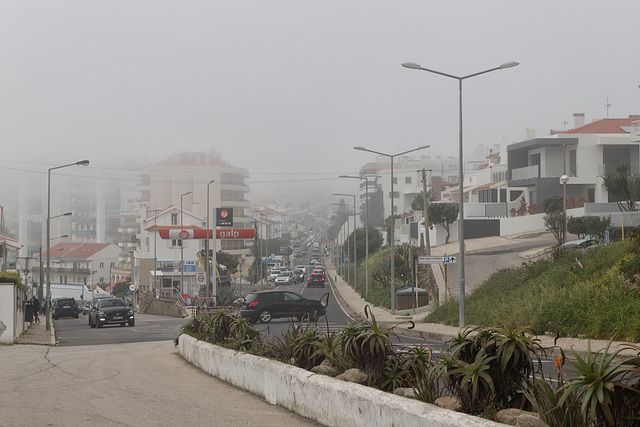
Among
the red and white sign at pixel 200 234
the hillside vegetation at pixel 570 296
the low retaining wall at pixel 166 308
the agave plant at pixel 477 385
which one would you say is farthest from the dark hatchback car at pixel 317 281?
the agave plant at pixel 477 385

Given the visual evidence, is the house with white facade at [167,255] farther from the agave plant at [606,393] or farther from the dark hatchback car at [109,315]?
the agave plant at [606,393]

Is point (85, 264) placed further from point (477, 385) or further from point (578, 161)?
point (477, 385)

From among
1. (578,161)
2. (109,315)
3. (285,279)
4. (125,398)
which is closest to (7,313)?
(125,398)

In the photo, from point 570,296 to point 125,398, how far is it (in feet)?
50.2

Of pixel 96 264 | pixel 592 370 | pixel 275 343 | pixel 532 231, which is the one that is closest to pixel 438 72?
pixel 275 343

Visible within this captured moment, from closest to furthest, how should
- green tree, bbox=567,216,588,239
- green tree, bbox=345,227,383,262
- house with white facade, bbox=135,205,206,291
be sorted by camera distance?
1. green tree, bbox=567,216,588,239
2. house with white facade, bbox=135,205,206,291
3. green tree, bbox=345,227,383,262

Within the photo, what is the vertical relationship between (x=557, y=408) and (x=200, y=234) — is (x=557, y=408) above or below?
below

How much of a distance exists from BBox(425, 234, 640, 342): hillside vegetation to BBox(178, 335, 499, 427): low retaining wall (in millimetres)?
7004

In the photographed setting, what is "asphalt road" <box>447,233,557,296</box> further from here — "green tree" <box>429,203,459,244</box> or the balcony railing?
"green tree" <box>429,203,459,244</box>

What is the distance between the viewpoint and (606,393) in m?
5.18

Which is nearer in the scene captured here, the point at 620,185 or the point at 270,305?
the point at 270,305

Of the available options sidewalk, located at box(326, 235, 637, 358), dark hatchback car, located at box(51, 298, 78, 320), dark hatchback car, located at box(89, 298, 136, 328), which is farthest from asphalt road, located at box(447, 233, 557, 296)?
dark hatchback car, located at box(51, 298, 78, 320)

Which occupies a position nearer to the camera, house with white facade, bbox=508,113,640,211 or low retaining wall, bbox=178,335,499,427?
low retaining wall, bbox=178,335,499,427

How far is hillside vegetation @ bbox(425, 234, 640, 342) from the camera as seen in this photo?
19375 millimetres
